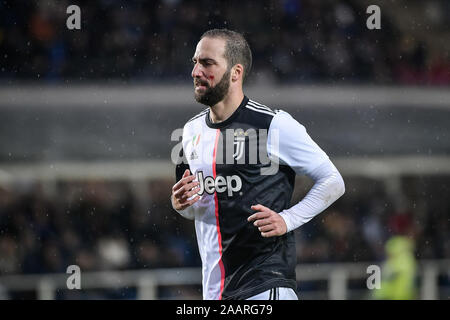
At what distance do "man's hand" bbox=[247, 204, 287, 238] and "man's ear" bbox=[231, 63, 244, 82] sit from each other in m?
A: 0.67

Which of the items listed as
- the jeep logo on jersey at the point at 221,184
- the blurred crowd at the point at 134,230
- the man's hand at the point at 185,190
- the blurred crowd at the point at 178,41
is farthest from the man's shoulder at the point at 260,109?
the blurred crowd at the point at 178,41

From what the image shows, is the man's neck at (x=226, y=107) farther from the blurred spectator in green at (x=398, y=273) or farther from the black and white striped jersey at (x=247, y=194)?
the blurred spectator in green at (x=398, y=273)

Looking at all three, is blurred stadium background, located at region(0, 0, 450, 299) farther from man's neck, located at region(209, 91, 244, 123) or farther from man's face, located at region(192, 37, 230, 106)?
man's face, located at region(192, 37, 230, 106)

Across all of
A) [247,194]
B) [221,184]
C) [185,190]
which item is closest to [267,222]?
[247,194]

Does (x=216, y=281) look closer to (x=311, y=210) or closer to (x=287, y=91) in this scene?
(x=311, y=210)

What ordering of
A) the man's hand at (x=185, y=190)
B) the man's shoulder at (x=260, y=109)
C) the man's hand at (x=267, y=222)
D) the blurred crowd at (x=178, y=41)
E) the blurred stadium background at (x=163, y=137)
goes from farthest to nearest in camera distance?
the blurred crowd at (x=178, y=41) → the blurred stadium background at (x=163, y=137) → the man's shoulder at (x=260, y=109) → the man's hand at (x=185, y=190) → the man's hand at (x=267, y=222)

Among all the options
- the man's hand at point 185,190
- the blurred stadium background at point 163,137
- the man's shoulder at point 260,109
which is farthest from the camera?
the blurred stadium background at point 163,137

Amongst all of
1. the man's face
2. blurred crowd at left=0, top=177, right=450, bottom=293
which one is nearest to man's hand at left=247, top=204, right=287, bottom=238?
the man's face

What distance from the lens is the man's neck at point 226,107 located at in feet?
12.8

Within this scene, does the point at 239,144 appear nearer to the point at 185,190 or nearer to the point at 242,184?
the point at 242,184

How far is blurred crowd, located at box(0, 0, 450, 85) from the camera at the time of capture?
9297 mm

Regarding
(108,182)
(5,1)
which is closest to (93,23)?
(5,1)

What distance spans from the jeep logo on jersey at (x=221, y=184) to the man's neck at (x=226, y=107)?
0.31 meters

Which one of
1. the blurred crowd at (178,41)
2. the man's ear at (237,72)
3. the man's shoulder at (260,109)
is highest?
the blurred crowd at (178,41)
